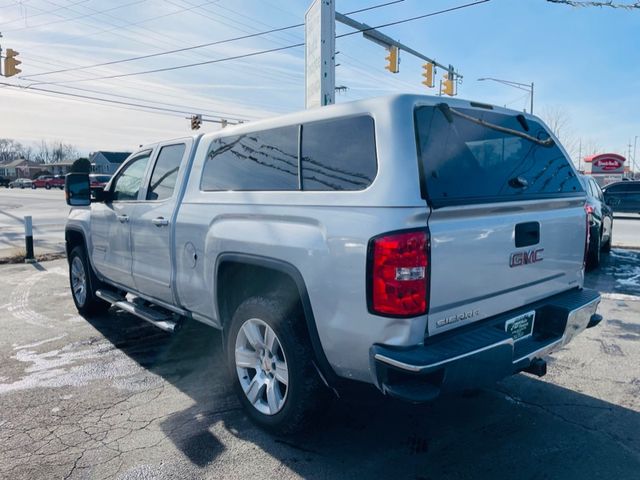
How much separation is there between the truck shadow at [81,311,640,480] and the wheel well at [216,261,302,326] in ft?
2.46

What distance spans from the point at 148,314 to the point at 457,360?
303cm

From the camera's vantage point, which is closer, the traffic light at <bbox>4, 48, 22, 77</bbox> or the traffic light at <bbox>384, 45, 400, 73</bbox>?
the traffic light at <bbox>384, 45, 400, 73</bbox>

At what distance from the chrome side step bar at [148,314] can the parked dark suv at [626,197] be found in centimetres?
2136

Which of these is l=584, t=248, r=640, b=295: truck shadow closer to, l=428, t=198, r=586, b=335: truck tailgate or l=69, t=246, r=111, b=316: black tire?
l=428, t=198, r=586, b=335: truck tailgate

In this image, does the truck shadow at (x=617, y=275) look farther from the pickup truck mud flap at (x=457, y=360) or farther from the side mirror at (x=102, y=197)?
the side mirror at (x=102, y=197)

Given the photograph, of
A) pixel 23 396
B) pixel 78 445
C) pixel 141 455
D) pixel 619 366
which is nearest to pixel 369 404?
pixel 141 455

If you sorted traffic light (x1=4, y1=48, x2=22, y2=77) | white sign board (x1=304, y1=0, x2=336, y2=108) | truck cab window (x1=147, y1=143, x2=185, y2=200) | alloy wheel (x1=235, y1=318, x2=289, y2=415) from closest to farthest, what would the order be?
alloy wheel (x1=235, y1=318, x2=289, y2=415), truck cab window (x1=147, y1=143, x2=185, y2=200), white sign board (x1=304, y1=0, x2=336, y2=108), traffic light (x1=4, y1=48, x2=22, y2=77)

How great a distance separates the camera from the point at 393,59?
16531 millimetres

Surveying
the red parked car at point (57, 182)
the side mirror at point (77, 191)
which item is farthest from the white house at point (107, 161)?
the side mirror at point (77, 191)

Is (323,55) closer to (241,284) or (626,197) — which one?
(241,284)

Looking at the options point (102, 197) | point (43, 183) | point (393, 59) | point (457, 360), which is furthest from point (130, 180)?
point (43, 183)

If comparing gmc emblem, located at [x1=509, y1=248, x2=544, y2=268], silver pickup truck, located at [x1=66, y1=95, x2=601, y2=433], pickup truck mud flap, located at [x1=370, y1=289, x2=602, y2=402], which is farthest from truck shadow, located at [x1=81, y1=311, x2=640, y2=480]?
gmc emblem, located at [x1=509, y1=248, x2=544, y2=268]

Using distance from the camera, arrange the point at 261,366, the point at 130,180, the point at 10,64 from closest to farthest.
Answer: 1. the point at 261,366
2. the point at 130,180
3. the point at 10,64

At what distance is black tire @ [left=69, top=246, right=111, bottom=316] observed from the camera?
5.99 m
